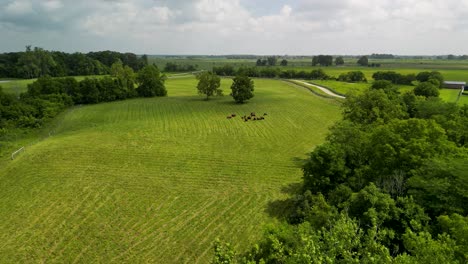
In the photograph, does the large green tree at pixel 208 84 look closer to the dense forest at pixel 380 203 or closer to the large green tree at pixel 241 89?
the large green tree at pixel 241 89

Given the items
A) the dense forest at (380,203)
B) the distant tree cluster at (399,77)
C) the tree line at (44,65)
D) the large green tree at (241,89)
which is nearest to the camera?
the dense forest at (380,203)

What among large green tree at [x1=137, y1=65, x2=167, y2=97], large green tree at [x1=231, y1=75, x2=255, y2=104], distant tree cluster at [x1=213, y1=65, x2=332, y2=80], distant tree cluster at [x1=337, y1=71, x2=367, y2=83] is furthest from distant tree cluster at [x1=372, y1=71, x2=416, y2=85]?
large green tree at [x1=137, y1=65, x2=167, y2=97]

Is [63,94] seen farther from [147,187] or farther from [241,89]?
[147,187]

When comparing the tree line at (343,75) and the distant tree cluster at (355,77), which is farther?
the distant tree cluster at (355,77)

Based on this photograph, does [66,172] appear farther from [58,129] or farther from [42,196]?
[58,129]

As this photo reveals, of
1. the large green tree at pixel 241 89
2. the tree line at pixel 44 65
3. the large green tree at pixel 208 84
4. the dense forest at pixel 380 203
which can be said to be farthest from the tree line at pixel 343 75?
the dense forest at pixel 380 203

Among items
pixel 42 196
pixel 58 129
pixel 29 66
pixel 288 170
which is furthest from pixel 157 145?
pixel 29 66
